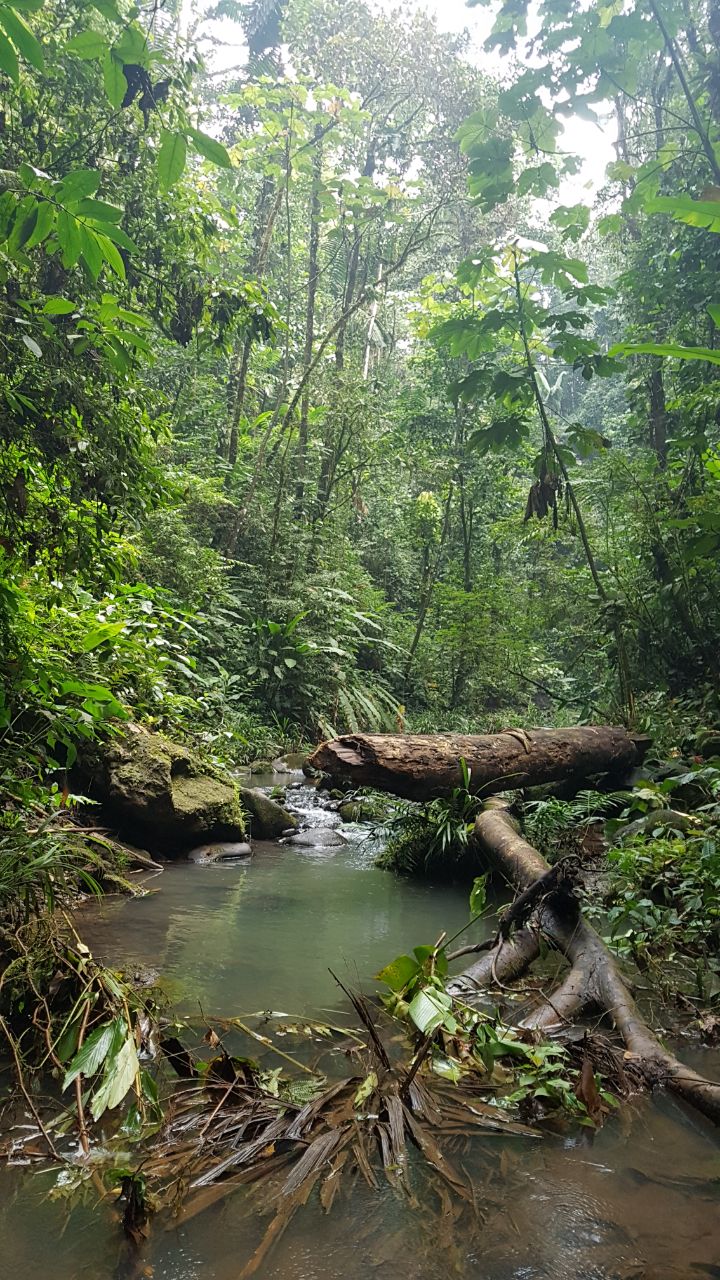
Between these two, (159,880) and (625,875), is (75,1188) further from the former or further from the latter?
(159,880)

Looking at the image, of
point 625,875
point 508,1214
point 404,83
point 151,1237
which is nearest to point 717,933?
point 625,875

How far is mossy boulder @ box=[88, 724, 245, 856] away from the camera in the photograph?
5086mm

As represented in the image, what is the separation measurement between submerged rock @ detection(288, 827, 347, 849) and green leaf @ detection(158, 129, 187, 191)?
5.30 m

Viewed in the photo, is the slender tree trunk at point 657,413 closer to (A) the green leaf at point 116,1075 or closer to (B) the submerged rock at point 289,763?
(B) the submerged rock at point 289,763

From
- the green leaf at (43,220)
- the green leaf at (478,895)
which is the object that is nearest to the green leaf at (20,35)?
the green leaf at (43,220)

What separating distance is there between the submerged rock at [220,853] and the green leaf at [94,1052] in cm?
356

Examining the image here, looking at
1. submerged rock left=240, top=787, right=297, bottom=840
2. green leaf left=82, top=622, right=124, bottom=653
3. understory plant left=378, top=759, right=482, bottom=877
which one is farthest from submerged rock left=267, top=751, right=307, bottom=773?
green leaf left=82, top=622, right=124, bottom=653

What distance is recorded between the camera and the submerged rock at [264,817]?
6492mm

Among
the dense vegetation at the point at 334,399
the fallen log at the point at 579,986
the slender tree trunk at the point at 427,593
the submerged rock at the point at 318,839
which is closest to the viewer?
the fallen log at the point at 579,986

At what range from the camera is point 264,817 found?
6523 millimetres

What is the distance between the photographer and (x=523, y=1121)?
1968mm

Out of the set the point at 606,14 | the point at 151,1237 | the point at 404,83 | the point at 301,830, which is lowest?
the point at 301,830

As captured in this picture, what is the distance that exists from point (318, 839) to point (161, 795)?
1778 mm

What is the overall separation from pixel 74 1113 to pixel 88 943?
1558 mm
